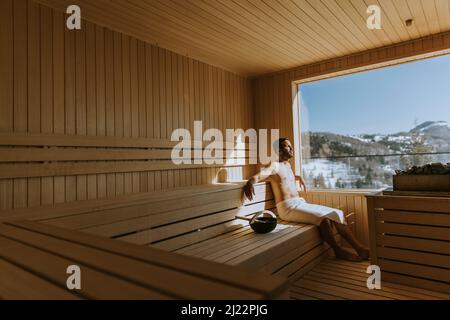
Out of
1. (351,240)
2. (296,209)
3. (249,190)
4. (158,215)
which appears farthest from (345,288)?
(158,215)

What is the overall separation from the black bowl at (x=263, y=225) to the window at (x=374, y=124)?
1647 mm

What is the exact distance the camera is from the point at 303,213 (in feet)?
12.8

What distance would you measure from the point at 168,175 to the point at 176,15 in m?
1.81

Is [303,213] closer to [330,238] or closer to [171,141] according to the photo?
[330,238]

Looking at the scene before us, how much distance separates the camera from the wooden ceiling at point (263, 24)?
2.90 metres

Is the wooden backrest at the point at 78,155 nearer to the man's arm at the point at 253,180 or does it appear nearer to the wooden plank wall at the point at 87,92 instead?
the wooden plank wall at the point at 87,92

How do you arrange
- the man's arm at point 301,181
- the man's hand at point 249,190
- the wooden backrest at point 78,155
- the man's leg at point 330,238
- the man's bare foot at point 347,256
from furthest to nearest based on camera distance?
the man's arm at point 301,181, the man's hand at point 249,190, the man's leg at point 330,238, the man's bare foot at point 347,256, the wooden backrest at point 78,155

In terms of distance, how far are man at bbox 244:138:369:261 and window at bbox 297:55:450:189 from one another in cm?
56

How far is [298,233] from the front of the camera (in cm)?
339

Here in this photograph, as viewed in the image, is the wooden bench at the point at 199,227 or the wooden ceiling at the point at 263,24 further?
the wooden ceiling at the point at 263,24

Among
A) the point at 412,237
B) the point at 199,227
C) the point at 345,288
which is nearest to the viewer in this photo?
the point at 412,237

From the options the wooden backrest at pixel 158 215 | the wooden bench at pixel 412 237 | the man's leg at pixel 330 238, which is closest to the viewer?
the wooden backrest at pixel 158 215

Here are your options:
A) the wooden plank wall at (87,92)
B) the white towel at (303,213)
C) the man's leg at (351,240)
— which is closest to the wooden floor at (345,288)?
the man's leg at (351,240)

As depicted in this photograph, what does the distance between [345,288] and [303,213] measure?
1.15 metres
